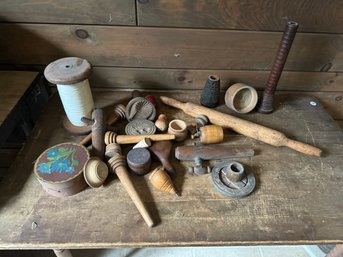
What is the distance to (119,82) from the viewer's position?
3.14ft

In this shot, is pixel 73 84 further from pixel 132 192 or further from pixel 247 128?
pixel 247 128

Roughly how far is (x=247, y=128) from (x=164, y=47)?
39cm

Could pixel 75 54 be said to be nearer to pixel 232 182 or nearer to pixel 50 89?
pixel 50 89

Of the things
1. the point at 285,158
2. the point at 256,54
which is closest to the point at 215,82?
the point at 256,54

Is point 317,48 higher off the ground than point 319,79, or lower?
higher

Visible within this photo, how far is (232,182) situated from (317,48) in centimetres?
59

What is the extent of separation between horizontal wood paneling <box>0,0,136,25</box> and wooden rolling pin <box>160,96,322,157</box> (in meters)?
0.31

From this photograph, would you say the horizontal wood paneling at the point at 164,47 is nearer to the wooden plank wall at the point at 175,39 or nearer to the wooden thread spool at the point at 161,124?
the wooden plank wall at the point at 175,39

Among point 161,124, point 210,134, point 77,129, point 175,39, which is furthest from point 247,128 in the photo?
point 77,129

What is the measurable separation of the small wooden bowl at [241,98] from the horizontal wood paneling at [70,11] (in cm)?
39

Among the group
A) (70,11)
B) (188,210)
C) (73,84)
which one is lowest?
(188,210)

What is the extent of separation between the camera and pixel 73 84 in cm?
71

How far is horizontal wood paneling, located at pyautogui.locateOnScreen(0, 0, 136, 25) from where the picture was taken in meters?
0.77

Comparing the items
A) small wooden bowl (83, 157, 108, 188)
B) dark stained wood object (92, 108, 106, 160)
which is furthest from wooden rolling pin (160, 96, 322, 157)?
small wooden bowl (83, 157, 108, 188)
